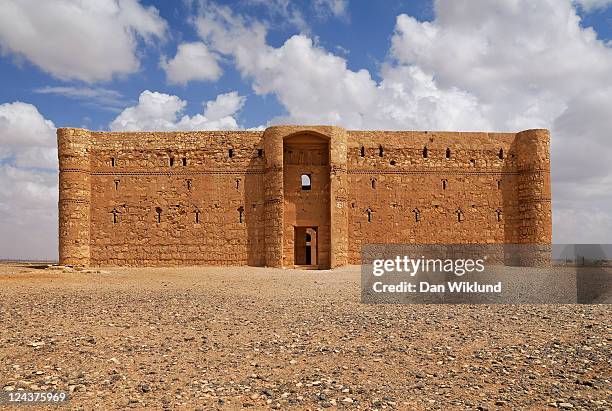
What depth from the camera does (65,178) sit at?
25.3 metres

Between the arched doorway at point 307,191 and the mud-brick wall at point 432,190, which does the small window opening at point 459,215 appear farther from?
the arched doorway at point 307,191

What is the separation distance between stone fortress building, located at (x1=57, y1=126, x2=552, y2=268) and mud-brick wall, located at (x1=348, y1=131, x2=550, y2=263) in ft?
0.17

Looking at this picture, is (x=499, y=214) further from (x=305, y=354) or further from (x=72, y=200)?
(x=72, y=200)

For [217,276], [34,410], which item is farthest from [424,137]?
[34,410]

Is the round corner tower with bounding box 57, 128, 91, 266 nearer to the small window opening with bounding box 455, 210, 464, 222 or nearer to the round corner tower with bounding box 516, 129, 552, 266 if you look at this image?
the small window opening with bounding box 455, 210, 464, 222

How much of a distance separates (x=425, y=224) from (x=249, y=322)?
717 inches

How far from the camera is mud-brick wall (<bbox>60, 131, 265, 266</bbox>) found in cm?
2555

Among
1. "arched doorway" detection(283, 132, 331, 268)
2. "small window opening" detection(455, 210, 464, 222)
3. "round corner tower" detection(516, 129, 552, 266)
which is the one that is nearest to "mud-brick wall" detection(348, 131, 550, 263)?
"small window opening" detection(455, 210, 464, 222)

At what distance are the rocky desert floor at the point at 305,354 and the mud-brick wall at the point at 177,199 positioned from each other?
13321 mm

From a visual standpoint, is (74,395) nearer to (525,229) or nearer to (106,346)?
(106,346)

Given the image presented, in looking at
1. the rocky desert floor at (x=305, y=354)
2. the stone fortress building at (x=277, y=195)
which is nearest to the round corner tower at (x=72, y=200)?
the stone fortress building at (x=277, y=195)

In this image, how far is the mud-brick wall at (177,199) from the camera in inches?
1006

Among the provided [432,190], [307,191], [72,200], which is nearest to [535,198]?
[432,190]

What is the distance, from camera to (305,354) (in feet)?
24.5
